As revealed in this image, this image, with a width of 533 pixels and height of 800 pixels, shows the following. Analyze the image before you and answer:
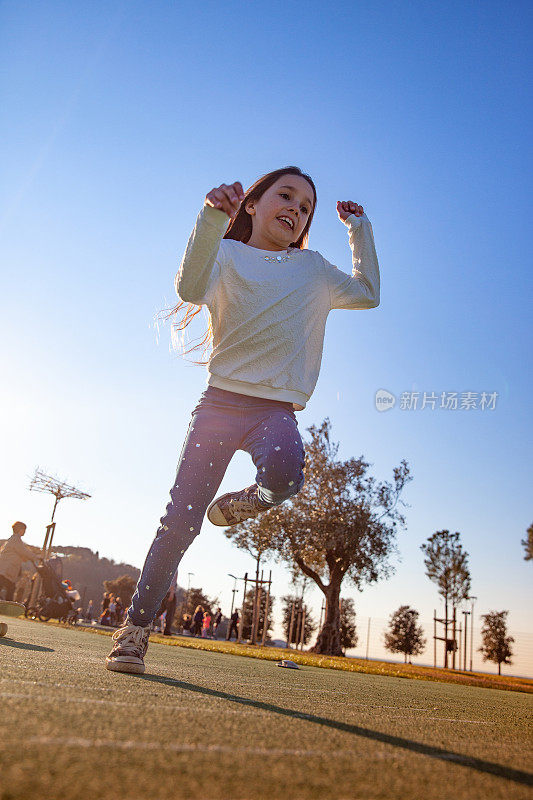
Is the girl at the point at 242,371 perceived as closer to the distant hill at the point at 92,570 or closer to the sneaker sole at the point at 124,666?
the sneaker sole at the point at 124,666

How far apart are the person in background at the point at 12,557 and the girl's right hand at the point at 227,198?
9070 millimetres

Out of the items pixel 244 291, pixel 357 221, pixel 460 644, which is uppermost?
pixel 357 221

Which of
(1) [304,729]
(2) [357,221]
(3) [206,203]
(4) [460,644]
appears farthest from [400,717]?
(4) [460,644]

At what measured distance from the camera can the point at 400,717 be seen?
85.7 inches

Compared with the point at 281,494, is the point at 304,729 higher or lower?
lower

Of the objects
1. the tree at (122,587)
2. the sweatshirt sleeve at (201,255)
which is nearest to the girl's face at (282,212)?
the sweatshirt sleeve at (201,255)

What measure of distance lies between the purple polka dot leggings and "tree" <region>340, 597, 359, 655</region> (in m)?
65.1

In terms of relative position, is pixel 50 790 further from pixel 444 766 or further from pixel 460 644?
pixel 460 644

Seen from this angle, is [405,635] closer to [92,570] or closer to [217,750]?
[92,570]

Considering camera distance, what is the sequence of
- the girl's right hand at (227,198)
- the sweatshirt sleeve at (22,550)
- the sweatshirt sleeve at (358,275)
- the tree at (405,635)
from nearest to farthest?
the girl's right hand at (227,198) < the sweatshirt sleeve at (358,275) < the sweatshirt sleeve at (22,550) < the tree at (405,635)

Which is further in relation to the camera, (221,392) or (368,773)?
(221,392)

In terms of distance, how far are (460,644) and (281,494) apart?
154ft

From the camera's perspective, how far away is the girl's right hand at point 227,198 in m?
2.47

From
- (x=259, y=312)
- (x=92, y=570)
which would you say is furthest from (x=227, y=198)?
(x=92, y=570)
